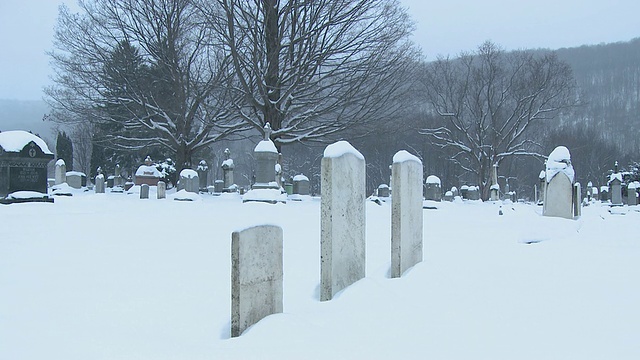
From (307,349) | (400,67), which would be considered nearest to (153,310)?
(307,349)

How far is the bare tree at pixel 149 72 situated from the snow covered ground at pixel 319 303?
19517mm

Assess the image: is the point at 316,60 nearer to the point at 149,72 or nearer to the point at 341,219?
the point at 149,72

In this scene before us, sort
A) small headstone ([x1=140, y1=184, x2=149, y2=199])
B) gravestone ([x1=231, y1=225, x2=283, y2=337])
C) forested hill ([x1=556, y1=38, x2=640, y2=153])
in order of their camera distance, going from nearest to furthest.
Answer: gravestone ([x1=231, y1=225, x2=283, y2=337]) → small headstone ([x1=140, y1=184, x2=149, y2=199]) → forested hill ([x1=556, y1=38, x2=640, y2=153])

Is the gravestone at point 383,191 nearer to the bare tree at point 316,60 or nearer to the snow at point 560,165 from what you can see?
the bare tree at point 316,60

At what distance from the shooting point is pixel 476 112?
36.0m

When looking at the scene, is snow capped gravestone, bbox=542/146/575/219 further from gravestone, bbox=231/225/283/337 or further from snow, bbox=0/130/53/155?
snow, bbox=0/130/53/155

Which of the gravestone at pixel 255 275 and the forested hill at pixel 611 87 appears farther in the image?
the forested hill at pixel 611 87

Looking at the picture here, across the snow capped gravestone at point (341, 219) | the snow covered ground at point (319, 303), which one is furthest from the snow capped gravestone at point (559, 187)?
the snow capped gravestone at point (341, 219)

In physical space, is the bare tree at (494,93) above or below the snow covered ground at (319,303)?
above

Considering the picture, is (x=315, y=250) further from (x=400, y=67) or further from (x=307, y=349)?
(x=400, y=67)

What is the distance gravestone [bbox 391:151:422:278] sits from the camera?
5273 mm

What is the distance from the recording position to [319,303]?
425cm

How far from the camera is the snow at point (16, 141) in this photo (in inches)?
527

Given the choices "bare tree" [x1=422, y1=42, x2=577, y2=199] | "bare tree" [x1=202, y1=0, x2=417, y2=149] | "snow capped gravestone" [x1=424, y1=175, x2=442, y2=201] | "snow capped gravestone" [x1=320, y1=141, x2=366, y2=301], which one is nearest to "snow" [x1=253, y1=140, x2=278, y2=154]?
"bare tree" [x1=202, y1=0, x2=417, y2=149]
